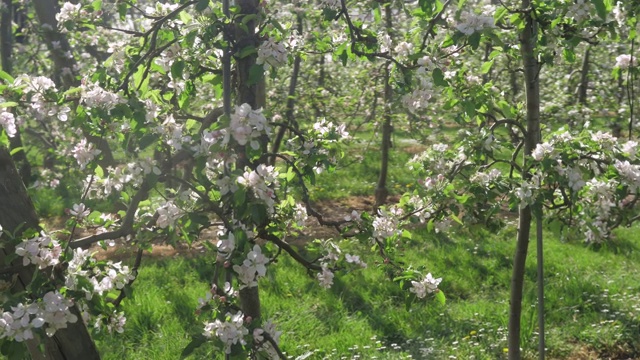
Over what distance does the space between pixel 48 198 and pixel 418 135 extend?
5.00 metres

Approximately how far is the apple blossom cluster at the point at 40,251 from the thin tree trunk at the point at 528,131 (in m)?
2.07

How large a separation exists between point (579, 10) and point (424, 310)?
2.95m

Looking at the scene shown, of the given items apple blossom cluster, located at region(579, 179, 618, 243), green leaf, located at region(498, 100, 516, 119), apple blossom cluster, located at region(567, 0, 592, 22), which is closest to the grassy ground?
apple blossom cluster, located at region(579, 179, 618, 243)

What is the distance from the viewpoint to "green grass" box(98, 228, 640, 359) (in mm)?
4758

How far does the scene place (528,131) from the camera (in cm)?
365

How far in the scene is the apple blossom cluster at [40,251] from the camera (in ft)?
7.53

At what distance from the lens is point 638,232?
24.8 feet

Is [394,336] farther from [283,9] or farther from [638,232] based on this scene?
[283,9]

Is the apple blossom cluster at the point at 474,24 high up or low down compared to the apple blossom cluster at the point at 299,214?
up

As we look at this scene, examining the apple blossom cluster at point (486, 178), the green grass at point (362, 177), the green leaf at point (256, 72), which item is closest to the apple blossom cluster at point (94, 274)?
the green leaf at point (256, 72)

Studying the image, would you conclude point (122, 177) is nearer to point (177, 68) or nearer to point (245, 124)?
point (177, 68)

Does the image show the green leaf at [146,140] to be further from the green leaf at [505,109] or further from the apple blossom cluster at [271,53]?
the green leaf at [505,109]

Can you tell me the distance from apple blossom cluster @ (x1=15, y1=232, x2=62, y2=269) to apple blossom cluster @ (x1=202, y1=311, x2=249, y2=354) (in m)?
0.59

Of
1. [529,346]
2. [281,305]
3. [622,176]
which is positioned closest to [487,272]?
[529,346]
